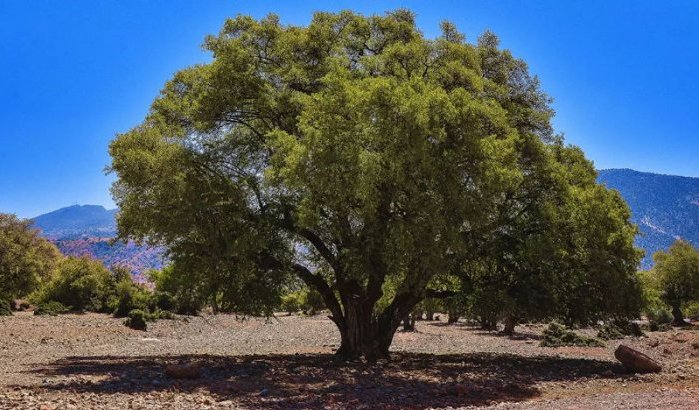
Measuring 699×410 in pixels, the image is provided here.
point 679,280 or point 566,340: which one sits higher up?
point 679,280

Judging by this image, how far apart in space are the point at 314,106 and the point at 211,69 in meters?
5.58

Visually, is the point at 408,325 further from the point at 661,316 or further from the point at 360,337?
the point at 661,316

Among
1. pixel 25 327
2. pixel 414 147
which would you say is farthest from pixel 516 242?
pixel 25 327

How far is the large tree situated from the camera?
18.8m

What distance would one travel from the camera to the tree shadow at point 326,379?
1623cm

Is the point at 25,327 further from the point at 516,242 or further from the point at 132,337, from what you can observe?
the point at 516,242

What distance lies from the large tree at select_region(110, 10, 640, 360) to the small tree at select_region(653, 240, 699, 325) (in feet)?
169

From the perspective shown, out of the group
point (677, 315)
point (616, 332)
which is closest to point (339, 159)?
point (616, 332)

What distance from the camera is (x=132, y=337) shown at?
38.2 meters

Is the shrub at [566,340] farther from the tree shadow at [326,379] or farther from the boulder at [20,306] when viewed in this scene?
the boulder at [20,306]

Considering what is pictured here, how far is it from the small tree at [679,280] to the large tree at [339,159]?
5150 cm

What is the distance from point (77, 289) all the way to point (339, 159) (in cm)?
5058

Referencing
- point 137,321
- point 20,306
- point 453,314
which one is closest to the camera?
point 453,314

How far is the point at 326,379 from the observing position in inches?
767
